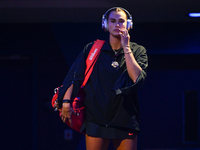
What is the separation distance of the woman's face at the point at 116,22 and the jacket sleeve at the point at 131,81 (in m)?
0.17

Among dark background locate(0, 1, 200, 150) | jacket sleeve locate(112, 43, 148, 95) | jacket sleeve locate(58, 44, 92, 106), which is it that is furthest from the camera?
dark background locate(0, 1, 200, 150)

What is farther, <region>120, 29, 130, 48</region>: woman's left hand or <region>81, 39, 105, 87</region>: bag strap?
<region>81, 39, 105, 87</region>: bag strap

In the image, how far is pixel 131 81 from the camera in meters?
1.83

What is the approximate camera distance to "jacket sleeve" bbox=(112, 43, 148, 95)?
5.81 feet

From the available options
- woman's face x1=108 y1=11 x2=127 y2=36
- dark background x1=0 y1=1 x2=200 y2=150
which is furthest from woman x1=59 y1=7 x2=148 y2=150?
dark background x1=0 y1=1 x2=200 y2=150

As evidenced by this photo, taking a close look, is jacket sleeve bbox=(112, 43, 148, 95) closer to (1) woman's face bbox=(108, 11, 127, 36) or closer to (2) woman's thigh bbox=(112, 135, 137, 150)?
(1) woman's face bbox=(108, 11, 127, 36)

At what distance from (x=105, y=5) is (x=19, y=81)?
6.97 feet

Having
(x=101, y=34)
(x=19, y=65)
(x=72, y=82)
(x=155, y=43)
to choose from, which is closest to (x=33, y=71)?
(x=19, y=65)

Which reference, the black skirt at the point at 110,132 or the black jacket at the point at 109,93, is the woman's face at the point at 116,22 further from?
the black skirt at the point at 110,132

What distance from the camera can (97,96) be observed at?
6.15 feet

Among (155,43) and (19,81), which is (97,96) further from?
(19,81)

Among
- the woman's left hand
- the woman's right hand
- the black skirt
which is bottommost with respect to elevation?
the black skirt

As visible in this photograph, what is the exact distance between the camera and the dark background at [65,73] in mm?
4473

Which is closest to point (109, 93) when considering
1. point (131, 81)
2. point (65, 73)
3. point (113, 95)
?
point (113, 95)
